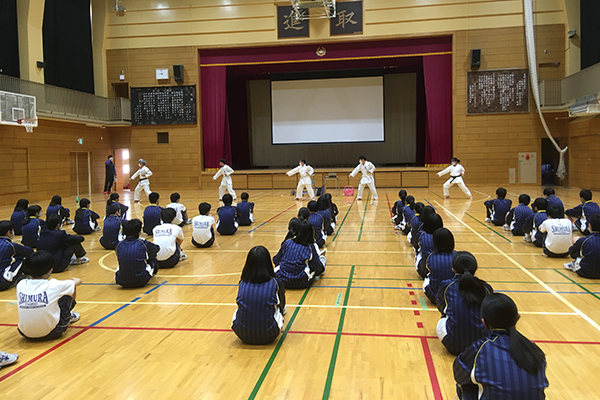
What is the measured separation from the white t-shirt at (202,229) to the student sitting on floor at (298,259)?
139 inches

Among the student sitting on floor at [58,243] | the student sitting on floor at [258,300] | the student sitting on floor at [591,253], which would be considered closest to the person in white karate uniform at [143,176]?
the student sitting on floor at [58,243]

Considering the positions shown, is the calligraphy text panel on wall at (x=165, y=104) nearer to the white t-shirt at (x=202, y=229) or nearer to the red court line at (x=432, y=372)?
the white t-shirt at (x=202, y=229)

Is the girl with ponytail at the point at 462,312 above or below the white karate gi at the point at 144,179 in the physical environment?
below

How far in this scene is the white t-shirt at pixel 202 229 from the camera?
9999mm

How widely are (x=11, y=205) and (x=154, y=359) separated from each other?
17.7 metres

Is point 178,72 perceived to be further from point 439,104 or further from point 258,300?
point 258,300

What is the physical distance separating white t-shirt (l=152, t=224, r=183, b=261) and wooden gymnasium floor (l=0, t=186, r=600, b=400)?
14.6 inches

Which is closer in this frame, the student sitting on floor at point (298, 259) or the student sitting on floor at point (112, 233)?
the student sitting on floor at point (298, 259)

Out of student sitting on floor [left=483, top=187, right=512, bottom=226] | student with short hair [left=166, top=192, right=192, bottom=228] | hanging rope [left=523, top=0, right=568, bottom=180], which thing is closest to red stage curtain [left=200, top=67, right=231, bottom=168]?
student with short hair [left=166, top=192, right=192, bottom=228]

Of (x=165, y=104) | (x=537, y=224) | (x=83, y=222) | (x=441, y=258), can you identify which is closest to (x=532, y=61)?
(x=537, y=224)

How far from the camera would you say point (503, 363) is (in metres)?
2.93

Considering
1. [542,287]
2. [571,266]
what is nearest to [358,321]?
[542,287]

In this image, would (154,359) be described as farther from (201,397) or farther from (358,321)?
(358,321)

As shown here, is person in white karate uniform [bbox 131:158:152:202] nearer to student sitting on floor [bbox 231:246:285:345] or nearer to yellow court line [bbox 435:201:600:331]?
yellow court line [bbox 435:201:600:331]
